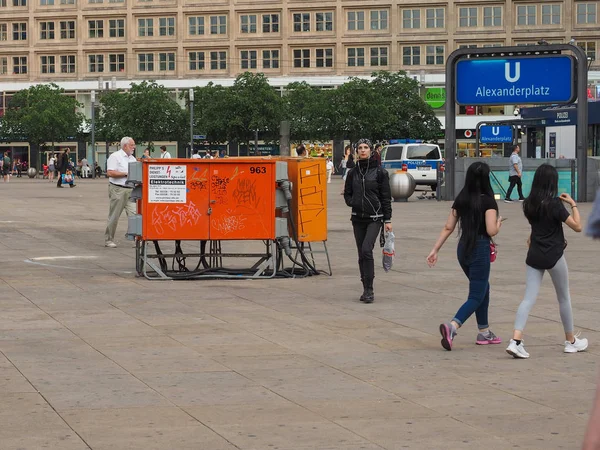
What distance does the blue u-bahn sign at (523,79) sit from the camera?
1328 inches

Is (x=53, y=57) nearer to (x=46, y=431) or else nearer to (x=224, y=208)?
(x=224, y=208)

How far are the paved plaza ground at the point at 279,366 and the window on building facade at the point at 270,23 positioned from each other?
8768cm

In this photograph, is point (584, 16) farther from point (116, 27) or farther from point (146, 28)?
point (116, 27)

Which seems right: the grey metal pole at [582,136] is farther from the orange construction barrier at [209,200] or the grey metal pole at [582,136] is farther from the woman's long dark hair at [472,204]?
the woman's long dark hair at [472,204]

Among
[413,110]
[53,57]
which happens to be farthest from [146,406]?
[53,57]

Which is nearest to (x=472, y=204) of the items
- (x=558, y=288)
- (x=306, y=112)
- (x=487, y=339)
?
(x=558, y=288)

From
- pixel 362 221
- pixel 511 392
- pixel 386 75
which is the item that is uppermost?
pixel 386 75

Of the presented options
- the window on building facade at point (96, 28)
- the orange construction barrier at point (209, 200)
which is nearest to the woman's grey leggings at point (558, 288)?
the orange construction barrier at point (209, 200)

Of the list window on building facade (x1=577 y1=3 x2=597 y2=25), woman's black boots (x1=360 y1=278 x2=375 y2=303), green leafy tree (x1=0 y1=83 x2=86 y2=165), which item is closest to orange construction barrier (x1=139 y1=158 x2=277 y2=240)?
woman's black boots (x1=360 y1=278 x2=375 y2=303)

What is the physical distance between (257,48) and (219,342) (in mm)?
93886

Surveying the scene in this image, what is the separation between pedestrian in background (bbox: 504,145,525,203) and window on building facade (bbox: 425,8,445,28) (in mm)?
63817

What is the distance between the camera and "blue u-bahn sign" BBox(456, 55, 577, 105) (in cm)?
3372

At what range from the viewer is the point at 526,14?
318 ft

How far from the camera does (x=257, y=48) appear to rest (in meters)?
102
